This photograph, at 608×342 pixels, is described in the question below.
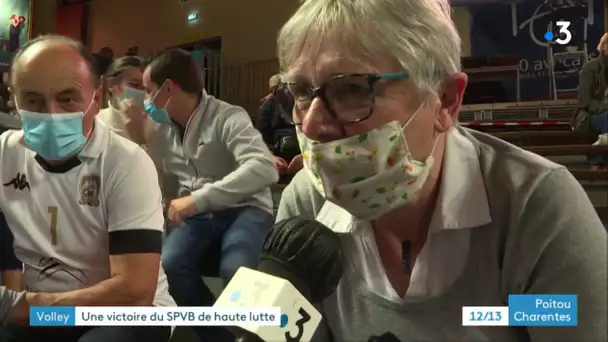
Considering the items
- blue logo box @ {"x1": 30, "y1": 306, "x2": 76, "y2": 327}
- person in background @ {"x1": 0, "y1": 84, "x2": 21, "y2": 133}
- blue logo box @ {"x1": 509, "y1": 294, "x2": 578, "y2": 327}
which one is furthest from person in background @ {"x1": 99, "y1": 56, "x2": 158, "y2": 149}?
blue logo box @ {"x1": 509, "y1": 294, "x2": 578, "y2": 327}

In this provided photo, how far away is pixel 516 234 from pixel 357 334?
23cm

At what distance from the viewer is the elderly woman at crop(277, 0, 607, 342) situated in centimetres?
63

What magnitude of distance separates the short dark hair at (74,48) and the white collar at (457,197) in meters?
0.51

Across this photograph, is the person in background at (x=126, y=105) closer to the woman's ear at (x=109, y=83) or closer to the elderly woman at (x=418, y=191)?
the woman's ear at (x=109, y=83)

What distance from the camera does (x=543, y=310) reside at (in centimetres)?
68

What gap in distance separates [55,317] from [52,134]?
29cm

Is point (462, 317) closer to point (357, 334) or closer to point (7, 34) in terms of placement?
point (357, 334)

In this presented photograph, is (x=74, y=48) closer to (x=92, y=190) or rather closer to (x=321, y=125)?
(x=92, y=190)

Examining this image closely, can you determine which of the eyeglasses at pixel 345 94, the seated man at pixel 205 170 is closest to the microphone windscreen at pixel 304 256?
the eyeglasses at pixel 345 94

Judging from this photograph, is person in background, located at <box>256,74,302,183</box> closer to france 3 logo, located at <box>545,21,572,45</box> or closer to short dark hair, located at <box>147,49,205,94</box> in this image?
short dark hair, located at <box>147,49,205,94</box>

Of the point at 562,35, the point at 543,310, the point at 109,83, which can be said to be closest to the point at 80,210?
the point at 109,83

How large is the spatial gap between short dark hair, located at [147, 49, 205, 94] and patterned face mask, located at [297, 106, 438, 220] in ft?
1.28

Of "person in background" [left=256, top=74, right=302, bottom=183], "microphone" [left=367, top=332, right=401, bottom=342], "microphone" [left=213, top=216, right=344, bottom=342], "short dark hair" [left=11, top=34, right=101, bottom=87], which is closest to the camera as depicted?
"microphone" [left=213, top=216, right=344, bottom=342]

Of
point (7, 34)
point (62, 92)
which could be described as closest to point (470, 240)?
point (62, 92)
